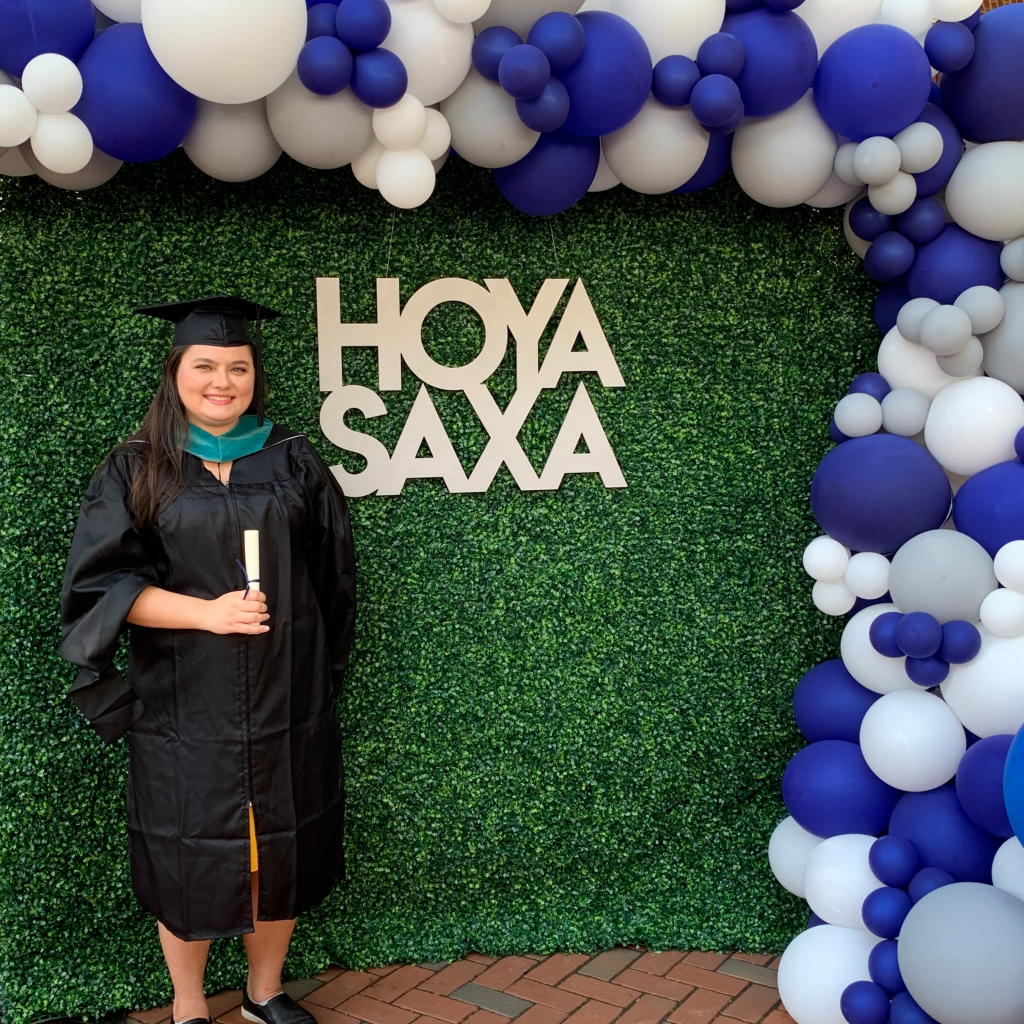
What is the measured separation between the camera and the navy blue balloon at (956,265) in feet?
8.96

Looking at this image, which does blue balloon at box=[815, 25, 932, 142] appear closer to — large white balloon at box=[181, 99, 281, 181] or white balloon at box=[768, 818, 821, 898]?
large white balloon at box=[181, 99, 281, 181]

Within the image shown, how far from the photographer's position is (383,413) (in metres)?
2.97

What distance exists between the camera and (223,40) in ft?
7.03

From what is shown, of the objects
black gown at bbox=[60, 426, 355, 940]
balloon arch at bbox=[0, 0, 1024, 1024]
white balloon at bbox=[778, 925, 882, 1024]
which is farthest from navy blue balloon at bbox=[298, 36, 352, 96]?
white balloon at bbox=[778, 925, 882, 1024]

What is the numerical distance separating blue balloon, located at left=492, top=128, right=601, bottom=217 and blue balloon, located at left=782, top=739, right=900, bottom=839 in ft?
5.85

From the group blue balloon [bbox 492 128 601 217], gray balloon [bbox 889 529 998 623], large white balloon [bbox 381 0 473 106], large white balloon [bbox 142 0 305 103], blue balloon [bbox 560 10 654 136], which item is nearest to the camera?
large white balloon [bbox 142 0 305 103]

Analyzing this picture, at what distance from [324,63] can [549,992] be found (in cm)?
266

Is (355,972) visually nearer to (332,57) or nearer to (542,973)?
(542,973)

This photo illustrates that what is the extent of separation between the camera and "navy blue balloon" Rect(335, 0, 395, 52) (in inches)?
88.6

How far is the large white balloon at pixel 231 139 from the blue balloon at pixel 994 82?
187cm

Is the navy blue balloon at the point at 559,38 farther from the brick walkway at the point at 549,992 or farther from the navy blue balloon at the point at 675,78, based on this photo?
the brick walkway at the point at 549,992

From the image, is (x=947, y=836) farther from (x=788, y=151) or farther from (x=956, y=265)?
(x=788, y=151)

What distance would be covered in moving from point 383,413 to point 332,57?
1032 mm

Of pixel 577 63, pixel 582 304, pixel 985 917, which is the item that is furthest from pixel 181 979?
pixel 577 63
